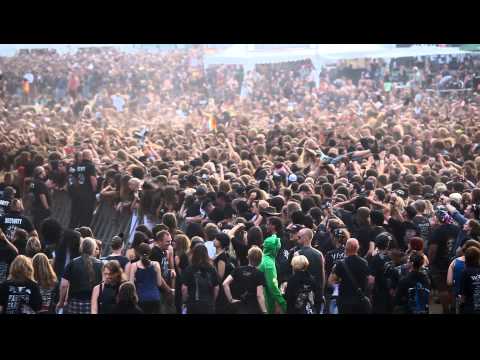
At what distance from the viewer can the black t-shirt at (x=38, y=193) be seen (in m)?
9.48

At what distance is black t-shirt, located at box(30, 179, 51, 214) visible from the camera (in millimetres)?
9477

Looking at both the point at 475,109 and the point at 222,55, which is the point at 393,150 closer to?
the point at 475,109

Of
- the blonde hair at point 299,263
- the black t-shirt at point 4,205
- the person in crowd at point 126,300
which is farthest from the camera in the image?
the black t-shirt at point 4,205

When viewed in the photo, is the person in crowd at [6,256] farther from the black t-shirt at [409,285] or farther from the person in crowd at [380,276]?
the black t-shirt at [409,285]

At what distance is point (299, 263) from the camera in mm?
7402

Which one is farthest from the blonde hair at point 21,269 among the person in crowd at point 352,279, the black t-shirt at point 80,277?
the person in crowd at point 352,279

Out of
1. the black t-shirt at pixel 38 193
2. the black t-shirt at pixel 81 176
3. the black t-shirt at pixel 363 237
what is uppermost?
the black t-shirt at pixel 81 176

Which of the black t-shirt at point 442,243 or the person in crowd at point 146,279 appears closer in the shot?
the person in crowd at point 146,279

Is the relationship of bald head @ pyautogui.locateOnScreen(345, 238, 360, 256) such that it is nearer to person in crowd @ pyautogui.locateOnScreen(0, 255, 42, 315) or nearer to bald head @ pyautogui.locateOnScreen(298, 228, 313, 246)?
bald head @ pyautogui.locateOnScreen(298, 228, 313, 246)

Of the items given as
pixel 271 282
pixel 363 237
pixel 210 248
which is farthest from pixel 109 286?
pixel 363 237

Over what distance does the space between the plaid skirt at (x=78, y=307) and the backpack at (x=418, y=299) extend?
8.95ft

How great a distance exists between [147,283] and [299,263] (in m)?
1.30

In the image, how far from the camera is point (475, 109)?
37.7ft
